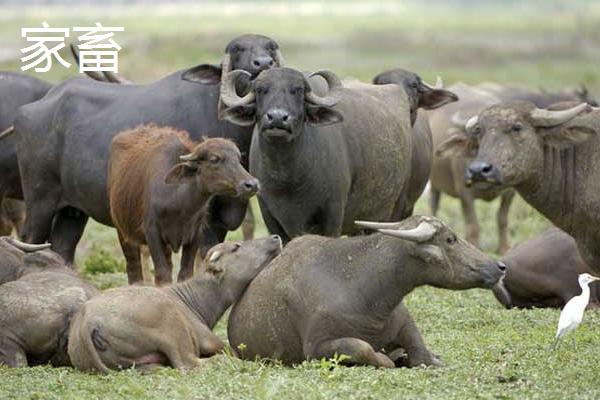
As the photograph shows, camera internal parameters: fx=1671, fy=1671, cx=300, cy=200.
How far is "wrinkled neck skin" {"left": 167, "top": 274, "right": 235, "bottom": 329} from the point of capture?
1130cm

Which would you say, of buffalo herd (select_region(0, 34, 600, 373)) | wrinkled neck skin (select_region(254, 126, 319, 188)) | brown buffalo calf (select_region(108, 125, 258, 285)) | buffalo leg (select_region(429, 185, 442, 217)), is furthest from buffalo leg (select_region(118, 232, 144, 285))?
buffalo leg (select_region(429, 185, 442, 217))

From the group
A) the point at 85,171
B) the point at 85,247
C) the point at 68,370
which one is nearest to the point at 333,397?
the point at 68,370

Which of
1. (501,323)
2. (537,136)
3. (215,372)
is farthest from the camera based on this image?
(501,323)

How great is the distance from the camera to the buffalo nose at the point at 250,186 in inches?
461

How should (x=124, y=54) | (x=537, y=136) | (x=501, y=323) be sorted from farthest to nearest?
(x=124, y=54) < (x=501, y=323) < (x=537, y=136)

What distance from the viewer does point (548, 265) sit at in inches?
554

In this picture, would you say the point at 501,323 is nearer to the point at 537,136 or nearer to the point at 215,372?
the point at 537,136

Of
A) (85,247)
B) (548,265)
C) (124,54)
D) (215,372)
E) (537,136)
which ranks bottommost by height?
(124,54)

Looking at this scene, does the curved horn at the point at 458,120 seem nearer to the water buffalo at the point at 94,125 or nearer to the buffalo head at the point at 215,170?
the water buffalo at the point at 94,125

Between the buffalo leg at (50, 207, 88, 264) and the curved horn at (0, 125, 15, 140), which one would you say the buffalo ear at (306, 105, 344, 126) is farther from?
Answer: the curved horn at (0, 125, 15, 140)

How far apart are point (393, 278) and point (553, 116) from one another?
1.84 m

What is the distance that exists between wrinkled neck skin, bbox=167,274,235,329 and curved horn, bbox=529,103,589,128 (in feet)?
7.95

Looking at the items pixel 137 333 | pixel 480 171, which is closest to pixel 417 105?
pixel 480 171

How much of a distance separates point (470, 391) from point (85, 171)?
535cm
